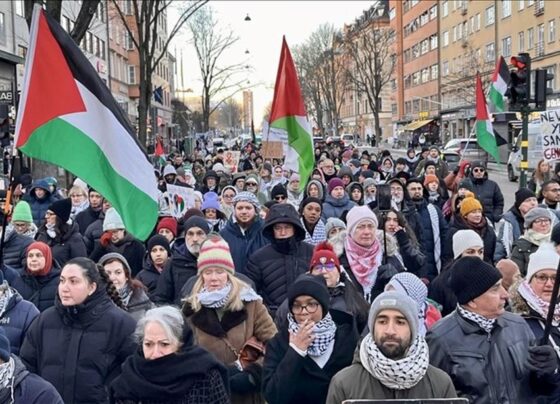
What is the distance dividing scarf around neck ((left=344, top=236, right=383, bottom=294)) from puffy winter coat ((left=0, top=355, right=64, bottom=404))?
9.98 feet

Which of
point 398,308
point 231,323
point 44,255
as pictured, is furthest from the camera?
point 44,255

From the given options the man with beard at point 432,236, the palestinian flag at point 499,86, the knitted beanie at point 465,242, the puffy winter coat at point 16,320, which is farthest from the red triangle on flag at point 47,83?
the palestinian flag at point 499,86

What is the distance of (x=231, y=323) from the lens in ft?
16.0

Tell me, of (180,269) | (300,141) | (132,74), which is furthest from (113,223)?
(132,74)

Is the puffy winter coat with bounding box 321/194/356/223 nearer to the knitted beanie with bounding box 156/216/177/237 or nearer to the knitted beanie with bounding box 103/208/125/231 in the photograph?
the knitted beanie with bounding box 156/216/177/237

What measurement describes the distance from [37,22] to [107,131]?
88 centimetres

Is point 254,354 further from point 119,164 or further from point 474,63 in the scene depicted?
point 474,63

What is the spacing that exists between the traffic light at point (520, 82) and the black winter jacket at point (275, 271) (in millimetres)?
8271

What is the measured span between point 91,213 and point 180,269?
3728 mm

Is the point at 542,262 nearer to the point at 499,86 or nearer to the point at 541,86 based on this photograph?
the point at 541,86

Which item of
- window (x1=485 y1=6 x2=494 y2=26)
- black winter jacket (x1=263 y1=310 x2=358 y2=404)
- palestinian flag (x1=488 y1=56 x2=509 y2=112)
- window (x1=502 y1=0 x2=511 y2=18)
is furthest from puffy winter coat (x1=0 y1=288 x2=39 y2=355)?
window (x1=485 y1=6 x2=494 y2=26)

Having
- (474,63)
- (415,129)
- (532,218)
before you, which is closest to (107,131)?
(532,218)

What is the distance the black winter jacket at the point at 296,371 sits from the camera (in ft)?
13.9

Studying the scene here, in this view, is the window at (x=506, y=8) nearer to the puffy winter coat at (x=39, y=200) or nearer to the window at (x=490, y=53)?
the window at (x=490, y=53)
